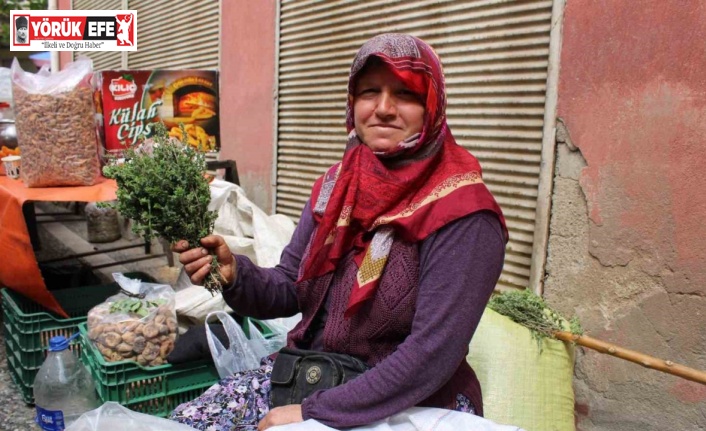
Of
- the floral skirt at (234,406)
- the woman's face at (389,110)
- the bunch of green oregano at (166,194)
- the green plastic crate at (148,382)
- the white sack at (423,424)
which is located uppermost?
the woman's face at (389,110)

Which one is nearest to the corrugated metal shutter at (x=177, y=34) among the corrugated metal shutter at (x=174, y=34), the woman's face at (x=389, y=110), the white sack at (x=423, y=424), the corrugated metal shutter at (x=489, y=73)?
the corrugated metal shutter at (x=174, y=34)

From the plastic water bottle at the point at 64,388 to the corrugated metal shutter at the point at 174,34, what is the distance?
424cm

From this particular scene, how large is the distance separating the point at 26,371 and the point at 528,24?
3.33 m

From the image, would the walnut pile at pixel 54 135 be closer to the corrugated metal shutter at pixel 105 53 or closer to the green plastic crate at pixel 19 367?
the green plastic crate at pixel 19 367

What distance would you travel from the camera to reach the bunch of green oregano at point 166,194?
144 centimetres

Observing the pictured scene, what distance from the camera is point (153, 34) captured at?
294 inches

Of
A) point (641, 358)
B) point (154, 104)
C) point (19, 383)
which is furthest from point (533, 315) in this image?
point (154, 104)

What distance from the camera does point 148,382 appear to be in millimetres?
2297

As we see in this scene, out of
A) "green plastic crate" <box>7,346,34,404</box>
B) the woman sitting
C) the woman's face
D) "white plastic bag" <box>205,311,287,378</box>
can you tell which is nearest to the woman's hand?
the woman sitting

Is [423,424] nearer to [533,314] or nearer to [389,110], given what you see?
[389,110]

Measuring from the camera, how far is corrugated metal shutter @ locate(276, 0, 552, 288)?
3025mm

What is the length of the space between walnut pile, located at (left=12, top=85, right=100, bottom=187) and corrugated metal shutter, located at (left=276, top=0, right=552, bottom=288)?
2023 millimetres

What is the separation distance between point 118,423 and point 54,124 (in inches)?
79.4
